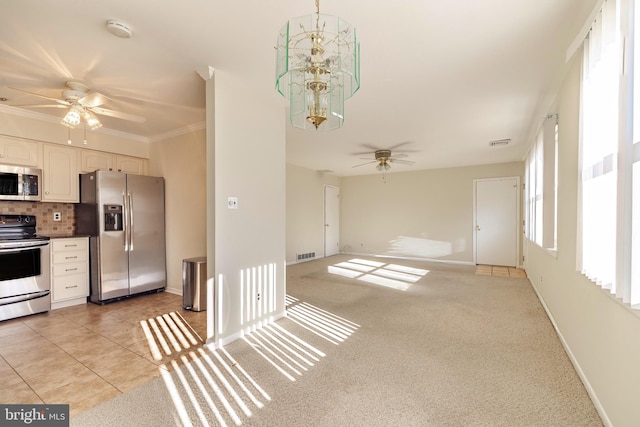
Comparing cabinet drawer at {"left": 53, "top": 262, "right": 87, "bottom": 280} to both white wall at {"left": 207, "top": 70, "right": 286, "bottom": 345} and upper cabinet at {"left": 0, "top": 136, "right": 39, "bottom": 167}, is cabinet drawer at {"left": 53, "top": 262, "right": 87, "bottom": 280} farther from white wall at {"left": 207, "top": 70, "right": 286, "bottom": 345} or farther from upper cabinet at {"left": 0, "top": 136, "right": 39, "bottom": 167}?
white wall at {"left": 207, "top": 70, "right": 286, "bottom": 345}

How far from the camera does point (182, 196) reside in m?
4.31

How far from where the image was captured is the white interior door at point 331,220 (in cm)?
828

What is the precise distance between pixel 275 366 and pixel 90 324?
7.74 feet

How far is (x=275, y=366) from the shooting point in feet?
7.48

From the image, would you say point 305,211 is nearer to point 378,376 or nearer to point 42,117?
point 42,117

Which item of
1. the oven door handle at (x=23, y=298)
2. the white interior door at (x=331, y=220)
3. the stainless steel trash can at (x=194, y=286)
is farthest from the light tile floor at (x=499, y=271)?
the oven door handle at (x=23, y=298)

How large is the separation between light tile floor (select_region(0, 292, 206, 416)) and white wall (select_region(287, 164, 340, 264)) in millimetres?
3543

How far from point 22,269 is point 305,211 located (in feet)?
17.1

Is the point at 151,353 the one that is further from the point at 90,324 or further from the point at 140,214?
the point at 140,214

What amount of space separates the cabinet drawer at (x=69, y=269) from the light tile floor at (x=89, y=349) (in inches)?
18.4

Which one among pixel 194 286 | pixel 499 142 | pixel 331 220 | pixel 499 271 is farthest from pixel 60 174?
pixel 499 271

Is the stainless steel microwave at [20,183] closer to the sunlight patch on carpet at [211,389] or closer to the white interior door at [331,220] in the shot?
the sunlight patch on carpet at [211,389]

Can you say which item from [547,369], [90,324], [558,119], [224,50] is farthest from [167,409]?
[558,119]

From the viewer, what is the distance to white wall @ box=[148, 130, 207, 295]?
4082 millimetres
